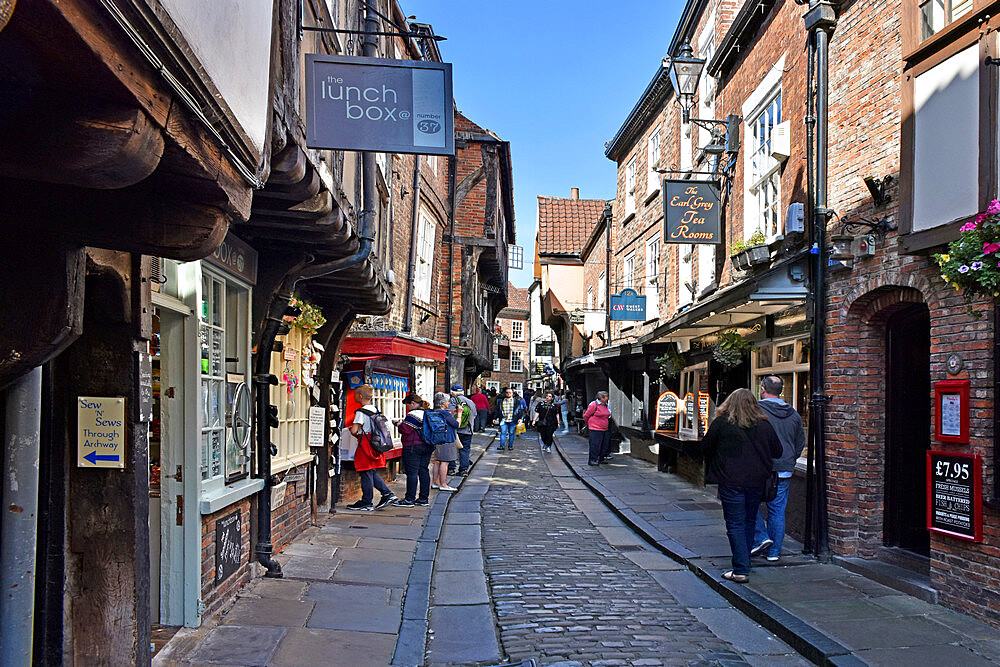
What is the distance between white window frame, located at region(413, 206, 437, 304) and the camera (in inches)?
741

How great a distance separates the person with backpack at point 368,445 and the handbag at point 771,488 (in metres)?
4.87

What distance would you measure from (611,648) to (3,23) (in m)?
4.95

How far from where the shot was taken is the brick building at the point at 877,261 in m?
6.17

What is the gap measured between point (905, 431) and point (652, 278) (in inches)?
466

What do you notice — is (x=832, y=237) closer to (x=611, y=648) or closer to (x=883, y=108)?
(x=883, y=108)

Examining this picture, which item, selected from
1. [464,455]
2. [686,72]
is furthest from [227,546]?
[686,72]

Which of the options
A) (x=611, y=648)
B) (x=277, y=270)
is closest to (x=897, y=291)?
(x=611, y=648)

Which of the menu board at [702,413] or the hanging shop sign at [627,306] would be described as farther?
the hanging shop sign at [627,306]

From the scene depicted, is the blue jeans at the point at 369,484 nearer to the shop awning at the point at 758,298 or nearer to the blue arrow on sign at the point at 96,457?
the shop awning at the point at 758,298

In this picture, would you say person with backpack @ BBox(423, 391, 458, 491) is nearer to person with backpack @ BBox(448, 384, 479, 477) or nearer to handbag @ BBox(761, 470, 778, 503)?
person with backpack @ BBox(448, 384, 479, 477)

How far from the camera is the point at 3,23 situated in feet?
5.46

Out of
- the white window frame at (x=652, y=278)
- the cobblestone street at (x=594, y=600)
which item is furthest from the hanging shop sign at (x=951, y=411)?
Answer: the white window frame at (x=652, y=278)

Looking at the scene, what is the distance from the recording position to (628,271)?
22.4 metres

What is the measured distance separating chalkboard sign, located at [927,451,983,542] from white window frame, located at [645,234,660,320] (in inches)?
488
